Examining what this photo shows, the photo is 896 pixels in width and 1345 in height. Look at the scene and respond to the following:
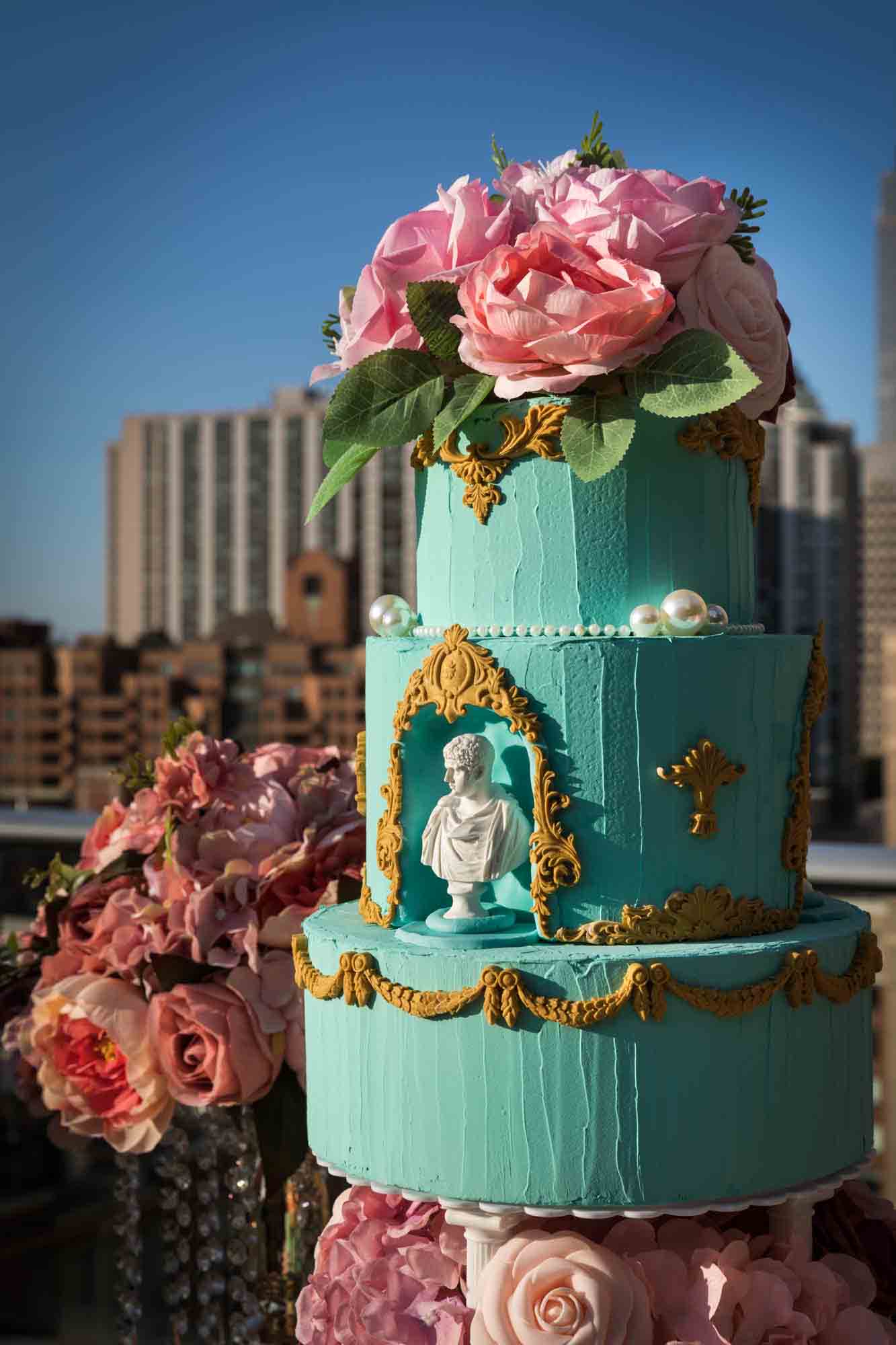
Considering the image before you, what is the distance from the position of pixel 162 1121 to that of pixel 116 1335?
77 centimetres

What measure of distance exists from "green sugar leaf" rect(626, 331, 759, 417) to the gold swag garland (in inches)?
20.5

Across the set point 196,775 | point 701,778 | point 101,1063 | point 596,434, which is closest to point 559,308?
point 596,434

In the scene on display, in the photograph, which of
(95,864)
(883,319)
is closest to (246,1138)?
(95,864)

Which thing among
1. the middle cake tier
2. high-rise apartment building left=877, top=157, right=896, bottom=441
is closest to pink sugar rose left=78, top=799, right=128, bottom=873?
the middle cake tier

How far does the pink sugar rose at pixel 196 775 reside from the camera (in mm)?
2084

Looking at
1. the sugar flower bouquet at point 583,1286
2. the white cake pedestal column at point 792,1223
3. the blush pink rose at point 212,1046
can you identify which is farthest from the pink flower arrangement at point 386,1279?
the white cake pedestal column at point 792,1223

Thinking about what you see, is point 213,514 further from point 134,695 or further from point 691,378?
point 691,378

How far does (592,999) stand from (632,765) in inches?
8.7

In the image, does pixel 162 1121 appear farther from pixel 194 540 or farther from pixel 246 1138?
pixel 194 540

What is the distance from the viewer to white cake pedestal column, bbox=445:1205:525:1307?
152 centimetres

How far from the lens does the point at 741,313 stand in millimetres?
1623

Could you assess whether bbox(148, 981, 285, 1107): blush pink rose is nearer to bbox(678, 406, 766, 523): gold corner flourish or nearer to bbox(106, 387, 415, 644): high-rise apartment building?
bbox(678, 406, 766, 523): gold corner flourish

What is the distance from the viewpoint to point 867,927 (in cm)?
171

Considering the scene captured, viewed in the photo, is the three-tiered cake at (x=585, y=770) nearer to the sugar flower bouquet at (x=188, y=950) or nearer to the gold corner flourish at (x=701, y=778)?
the gold corner flourish at (x=701, y=778)
